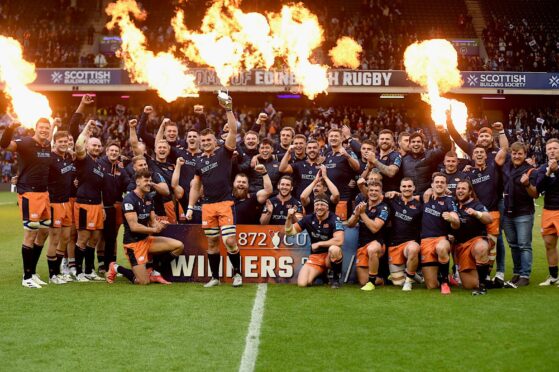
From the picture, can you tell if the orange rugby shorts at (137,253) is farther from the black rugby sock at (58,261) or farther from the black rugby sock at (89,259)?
the black rugby sock at (58,261)

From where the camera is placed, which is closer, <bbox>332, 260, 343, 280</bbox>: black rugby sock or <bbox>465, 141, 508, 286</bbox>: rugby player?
<bbox>332, 260, 343, 280</bbox>: black rugby sock

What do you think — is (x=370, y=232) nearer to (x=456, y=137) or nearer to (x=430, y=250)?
(x=430, y=250)

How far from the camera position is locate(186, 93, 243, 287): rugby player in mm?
10359

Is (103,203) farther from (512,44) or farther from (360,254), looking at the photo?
(512,44)

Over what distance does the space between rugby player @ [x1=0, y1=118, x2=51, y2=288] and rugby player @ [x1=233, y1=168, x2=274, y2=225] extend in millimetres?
2835

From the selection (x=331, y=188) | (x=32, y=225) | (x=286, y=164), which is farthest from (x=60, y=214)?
(x=331, y=188)

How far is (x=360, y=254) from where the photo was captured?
10.7 meters

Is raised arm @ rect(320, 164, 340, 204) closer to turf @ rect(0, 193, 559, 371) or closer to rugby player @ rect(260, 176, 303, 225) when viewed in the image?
rugby player @ rect(260, 176, 303, 225)

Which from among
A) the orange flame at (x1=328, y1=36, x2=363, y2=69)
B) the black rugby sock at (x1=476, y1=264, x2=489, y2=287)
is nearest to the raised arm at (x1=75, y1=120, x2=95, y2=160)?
the black rugby sock at (x1=476, y1=264, x2=489, y2=287)

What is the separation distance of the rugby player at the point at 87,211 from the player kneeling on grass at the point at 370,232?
388 centimetres

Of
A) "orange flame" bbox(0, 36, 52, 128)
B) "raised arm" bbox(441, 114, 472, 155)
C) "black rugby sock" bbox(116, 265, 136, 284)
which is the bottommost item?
"black rugby sock" bbox(116, 265, 136, 284)

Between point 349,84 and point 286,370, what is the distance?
104ft

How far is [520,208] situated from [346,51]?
29.2 metres

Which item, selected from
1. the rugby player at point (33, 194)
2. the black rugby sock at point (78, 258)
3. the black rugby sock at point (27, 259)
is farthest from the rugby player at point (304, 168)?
the black rugby sock at point (27, 259)
